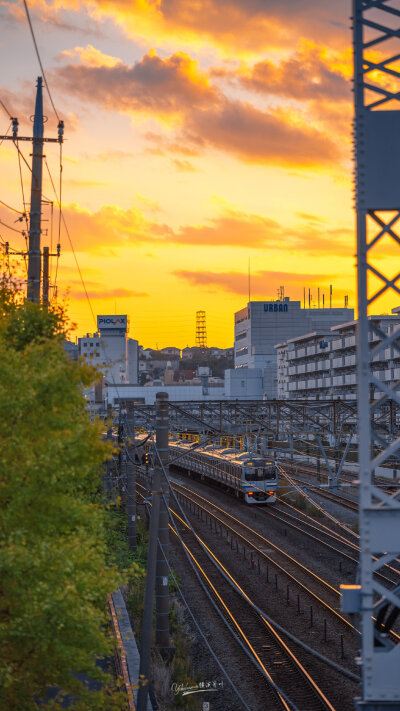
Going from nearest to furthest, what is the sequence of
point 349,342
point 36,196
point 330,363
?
point 36,196
point 349,342
point 330,363

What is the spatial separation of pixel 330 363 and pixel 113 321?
265 feet

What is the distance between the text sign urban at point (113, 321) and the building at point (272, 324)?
28.1 metres

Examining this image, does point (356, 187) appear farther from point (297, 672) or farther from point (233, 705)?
point (297, 672)

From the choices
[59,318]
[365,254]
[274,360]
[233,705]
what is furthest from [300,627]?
[274,360]

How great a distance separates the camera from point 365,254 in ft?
22.6

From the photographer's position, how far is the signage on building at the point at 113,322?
150125 millimetres

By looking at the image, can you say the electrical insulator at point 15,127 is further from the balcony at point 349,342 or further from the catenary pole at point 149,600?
the balcony at point 349,342

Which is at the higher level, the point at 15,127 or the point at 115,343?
the point at 115,343

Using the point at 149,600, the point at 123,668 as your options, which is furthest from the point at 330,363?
the point at 149,600

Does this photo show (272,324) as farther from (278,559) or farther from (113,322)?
(278,559)

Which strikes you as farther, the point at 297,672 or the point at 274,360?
the point at 274,360

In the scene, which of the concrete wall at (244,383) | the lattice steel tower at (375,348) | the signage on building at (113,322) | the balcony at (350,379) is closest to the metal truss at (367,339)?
the lattice steel tower at (375,348)

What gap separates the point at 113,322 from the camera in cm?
15125

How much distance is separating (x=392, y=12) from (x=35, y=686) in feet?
28.1
